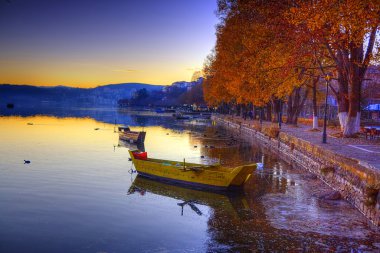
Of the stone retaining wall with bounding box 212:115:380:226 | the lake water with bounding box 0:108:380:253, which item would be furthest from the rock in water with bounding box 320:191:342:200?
the lake water with bounding box 0:108:380:253

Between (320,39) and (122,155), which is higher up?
(320,39)

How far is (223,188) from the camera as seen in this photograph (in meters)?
20.6

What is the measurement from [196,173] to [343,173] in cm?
759

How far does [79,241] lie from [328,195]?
11.8 m

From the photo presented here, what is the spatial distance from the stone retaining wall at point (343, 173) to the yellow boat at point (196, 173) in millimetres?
4426

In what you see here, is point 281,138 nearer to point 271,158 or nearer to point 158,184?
point 271,158

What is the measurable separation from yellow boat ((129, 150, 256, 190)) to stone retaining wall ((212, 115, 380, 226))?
14.5 feet

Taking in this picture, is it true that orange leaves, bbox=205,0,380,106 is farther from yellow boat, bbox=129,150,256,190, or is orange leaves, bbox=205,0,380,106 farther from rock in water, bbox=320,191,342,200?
yellow boat, bbox=129,150,256,190

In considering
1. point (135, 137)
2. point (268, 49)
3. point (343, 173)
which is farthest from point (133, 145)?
point (343, 173)

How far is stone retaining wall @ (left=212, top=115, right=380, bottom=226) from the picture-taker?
14664mm

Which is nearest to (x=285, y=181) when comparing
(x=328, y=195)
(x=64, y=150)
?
(x=328, y=195)

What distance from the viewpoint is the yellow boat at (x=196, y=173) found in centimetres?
2020

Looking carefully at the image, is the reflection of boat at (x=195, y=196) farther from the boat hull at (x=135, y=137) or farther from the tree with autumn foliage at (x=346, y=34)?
the boat hull at (x=135, y=137)

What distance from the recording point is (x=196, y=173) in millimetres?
21281
